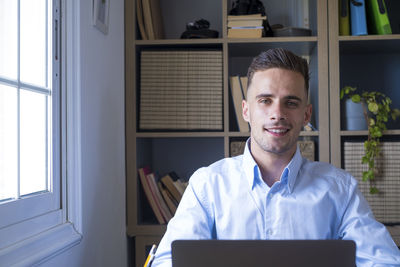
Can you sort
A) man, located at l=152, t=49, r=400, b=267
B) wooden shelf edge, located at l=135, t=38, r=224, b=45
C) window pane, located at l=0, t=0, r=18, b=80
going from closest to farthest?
window pane, located at l=0, t=0, r=18, b=80
man, located at l=152, t=49, r=400, b=267
wooden shelf edge, located at l=135, t=38, r=224, b=45

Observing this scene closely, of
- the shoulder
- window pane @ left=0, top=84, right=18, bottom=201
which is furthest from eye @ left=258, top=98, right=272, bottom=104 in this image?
window pane @ left=0, top=84, right=18, bottom=201

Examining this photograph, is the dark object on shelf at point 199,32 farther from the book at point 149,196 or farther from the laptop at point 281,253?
the laptop at point 281,253

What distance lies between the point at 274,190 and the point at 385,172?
939mm

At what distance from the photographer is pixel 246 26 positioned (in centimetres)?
197

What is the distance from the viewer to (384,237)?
3.89 feet

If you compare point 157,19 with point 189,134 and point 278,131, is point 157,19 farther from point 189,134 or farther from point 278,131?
point 278,131

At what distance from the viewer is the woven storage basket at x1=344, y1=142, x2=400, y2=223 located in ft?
6.37

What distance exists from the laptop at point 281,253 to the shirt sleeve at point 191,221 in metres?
0.45

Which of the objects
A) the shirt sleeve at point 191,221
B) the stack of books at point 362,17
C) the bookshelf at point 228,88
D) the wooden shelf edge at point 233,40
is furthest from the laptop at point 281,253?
the stack of books at point 362,17

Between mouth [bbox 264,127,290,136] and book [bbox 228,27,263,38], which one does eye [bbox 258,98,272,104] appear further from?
book [bbox 228,27,263,38]

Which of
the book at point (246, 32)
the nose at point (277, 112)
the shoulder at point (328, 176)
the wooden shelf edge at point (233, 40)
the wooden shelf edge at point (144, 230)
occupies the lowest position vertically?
the wooden shelf edge at point (144, 230)

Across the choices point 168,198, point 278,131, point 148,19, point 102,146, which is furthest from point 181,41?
point 278,131

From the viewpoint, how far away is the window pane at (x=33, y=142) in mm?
1167

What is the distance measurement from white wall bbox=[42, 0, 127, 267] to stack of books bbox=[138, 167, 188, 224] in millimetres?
135
